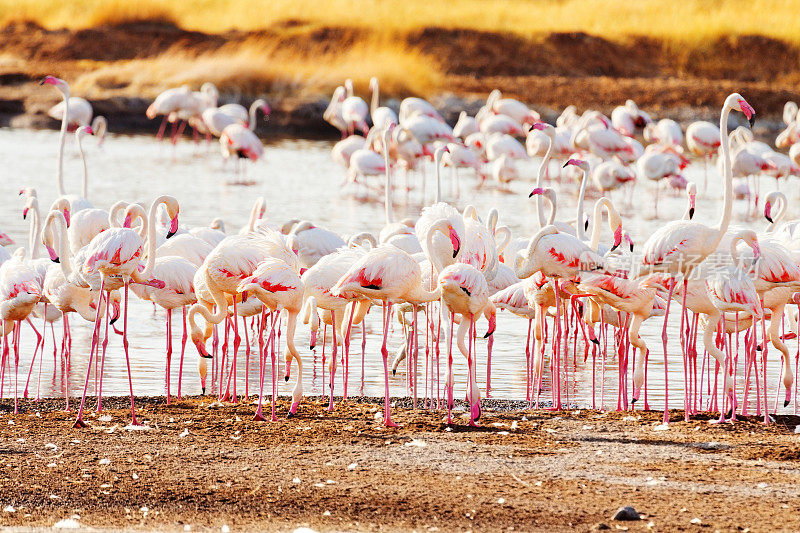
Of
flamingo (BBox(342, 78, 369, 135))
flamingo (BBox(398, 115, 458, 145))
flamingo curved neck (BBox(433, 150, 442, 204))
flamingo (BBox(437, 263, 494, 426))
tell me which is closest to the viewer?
flamingo (BBox(437, 263, 494, 426))

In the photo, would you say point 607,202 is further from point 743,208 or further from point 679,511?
point 743,208

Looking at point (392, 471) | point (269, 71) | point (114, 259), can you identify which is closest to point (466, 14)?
point (269, 71)

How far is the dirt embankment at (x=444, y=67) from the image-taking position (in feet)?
114

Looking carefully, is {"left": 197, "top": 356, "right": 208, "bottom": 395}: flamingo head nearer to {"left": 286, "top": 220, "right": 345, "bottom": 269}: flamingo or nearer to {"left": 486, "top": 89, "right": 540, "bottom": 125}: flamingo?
{"left": 286, "top": 220, "right": 345, "bottom": 269}: flamingo

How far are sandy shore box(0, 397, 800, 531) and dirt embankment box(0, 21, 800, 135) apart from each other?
26.9 m

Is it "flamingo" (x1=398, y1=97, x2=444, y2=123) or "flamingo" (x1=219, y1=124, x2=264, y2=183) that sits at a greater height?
"flamingo" (x1=398, y1=97, x2=444, y2=123)

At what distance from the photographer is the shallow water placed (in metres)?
8.33

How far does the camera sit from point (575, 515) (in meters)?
5.02

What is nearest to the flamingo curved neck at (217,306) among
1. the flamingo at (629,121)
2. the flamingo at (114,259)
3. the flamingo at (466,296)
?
the flamingo at (114,259)

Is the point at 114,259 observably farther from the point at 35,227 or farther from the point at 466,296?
the point at 35,227

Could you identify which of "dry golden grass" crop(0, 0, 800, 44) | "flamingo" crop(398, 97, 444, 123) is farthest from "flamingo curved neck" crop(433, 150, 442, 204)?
"dry golden grass" crop(0, 0, 800, 44)

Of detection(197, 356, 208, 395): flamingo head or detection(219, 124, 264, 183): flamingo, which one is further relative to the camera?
detection(219, 124, 264, 183): flamingo

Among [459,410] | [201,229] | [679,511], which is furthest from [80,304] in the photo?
[679,511]

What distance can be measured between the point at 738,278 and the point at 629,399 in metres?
1.58
